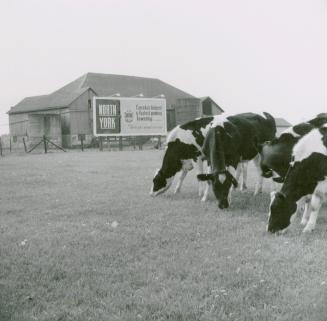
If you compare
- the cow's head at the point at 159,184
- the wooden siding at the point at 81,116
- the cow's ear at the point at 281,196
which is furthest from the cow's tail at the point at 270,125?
Answer: the wooden siding at the point at 81,116

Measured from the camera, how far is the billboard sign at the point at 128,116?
44969 mm

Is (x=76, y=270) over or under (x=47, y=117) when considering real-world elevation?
under

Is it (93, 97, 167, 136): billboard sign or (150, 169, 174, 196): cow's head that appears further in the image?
(93, 97, 167, 136): billboard sign

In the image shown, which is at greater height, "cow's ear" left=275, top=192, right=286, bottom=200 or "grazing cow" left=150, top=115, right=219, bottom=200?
"grazing cow" left=150, top=115, right=219, bottom=200

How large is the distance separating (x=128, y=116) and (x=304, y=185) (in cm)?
4026

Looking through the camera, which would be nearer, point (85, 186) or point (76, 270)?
point (76, 270)

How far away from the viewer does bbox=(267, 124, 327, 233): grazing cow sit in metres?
8.02

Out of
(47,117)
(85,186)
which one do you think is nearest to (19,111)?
(47,117)

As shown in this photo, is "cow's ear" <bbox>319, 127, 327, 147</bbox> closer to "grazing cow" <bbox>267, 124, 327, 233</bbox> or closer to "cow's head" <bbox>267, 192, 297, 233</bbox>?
"grazing cow" <bbox>267, 124, 327, 233</bbox>

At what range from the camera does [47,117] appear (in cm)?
5328

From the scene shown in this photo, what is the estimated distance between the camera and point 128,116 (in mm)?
47812

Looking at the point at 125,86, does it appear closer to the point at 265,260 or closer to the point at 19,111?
the point at 19,111

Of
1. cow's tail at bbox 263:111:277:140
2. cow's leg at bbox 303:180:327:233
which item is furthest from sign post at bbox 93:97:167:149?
cow's leg at bbox 303:180:327:233

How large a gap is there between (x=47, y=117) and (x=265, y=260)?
4922 cm
